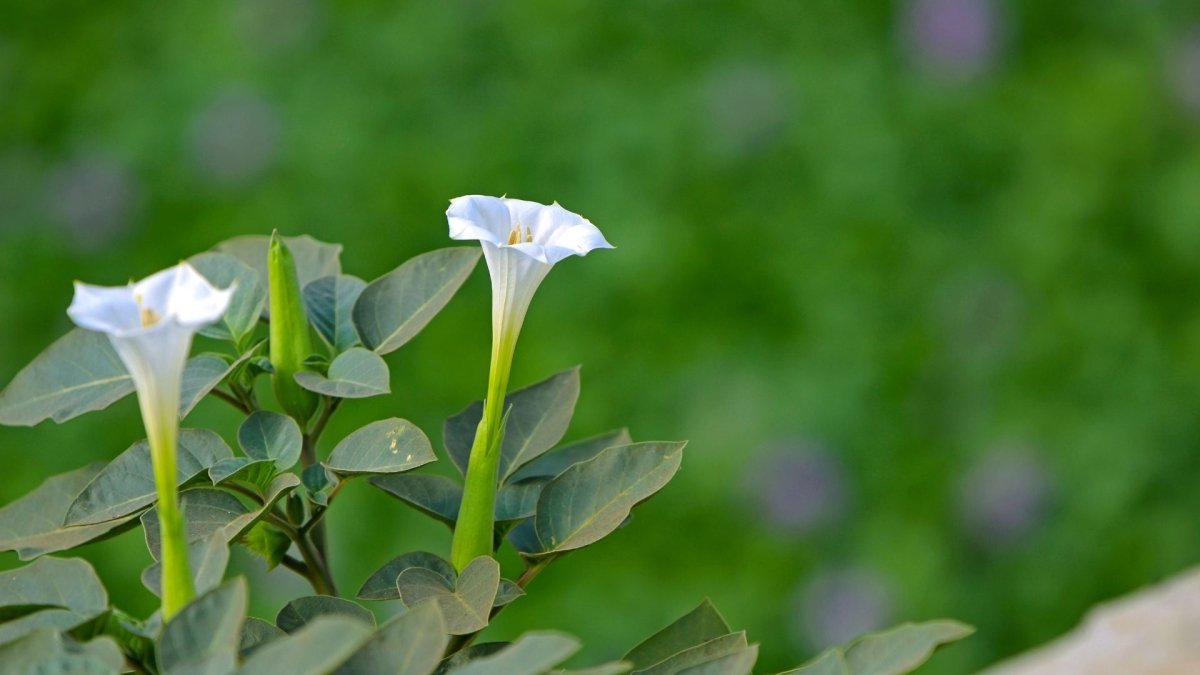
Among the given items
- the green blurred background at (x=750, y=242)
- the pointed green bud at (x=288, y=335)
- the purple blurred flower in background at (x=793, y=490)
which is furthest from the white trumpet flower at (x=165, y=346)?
the purple blurred flower in background at (x=793, y=490)

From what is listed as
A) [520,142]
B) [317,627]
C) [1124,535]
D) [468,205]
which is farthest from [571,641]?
[520,142]

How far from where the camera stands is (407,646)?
0.43 meters

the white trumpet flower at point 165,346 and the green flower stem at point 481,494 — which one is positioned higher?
the white trumpet flower at point 165,346

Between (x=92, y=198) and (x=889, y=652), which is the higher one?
(x=92, y=198)

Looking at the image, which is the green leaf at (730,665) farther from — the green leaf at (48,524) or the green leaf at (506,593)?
the green leaf at (48,524)

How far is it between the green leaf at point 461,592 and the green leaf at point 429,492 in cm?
6

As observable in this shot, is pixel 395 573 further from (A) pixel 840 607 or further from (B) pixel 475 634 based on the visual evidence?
(A) pixel 840 607

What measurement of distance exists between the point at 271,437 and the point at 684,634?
178mm

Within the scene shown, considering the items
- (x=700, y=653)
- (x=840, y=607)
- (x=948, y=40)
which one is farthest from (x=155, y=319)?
(x=948, y=40)

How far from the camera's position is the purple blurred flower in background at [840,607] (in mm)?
1577

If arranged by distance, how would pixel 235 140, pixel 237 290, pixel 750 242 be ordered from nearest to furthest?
pixel 237 290, pixel 750 242, pixel 235 140

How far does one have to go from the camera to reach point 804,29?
6.64 feet

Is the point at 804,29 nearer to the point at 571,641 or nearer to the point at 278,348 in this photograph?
the point at 278,348

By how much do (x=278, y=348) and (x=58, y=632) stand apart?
7.0 inches
